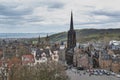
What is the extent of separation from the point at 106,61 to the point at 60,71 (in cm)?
4908

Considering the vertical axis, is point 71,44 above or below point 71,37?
below

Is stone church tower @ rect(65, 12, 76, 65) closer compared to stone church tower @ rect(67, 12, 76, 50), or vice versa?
stone church tower @ rect(65, 12, 76, 65)

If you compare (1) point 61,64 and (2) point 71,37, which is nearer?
(1) point 61,64

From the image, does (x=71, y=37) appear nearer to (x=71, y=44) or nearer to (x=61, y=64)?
(x=71, y=44)

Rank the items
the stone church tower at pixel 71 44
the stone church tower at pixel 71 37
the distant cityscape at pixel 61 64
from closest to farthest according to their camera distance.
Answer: the distant cityscape at pixel 61 64 → the stone church tower at pixel 71 44 → the stone church tower at pixel 71 37

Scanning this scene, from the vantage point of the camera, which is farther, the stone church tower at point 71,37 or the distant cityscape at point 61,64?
the stone church tower at point 71,37

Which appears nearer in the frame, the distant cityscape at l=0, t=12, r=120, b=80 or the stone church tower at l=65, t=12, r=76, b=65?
the distant cityscape at l=0, t=12, r=120, b=80

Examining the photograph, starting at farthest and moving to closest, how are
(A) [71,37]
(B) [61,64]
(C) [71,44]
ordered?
(C) [71,44]
(A) [71,37]
(B) [61,64]

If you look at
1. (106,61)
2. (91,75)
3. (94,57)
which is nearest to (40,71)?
(91,75)

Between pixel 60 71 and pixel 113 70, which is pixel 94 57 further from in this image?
pixel 60 71

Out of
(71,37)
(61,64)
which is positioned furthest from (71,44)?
(61,64)

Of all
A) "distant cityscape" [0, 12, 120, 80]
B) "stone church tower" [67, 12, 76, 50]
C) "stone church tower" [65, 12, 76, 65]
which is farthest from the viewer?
"stone church tower" [67, 12, 76, 50]

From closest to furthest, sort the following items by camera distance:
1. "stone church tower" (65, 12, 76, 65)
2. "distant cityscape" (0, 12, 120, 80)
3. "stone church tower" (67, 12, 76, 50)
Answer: "distant cityscape" (0, 12, 120, 80), "stone church tower" (65, 12, 76, 65), "stone church tower" (67, 12, 76, 50)

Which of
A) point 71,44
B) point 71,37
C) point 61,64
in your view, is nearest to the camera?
point 61,64
